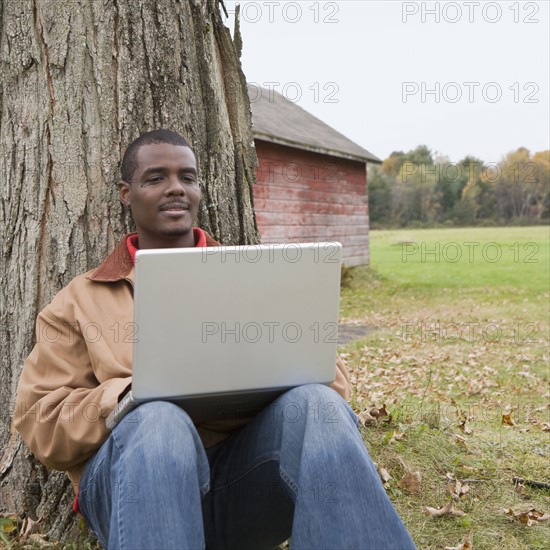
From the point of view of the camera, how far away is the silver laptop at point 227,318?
76.9 inches

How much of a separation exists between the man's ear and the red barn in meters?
9.47

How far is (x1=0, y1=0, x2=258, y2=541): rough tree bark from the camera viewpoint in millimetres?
2936

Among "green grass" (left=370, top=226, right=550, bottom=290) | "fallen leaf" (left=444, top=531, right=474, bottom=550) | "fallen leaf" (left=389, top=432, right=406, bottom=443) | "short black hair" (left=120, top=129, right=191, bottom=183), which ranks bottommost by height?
"green grass" (left=370, top=226, right=550, bottom=290)

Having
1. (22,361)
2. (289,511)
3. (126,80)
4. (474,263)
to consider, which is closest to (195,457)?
(289,511)

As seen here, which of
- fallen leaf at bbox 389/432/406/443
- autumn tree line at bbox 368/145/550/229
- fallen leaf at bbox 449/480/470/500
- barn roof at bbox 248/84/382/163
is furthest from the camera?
autumn tree line at bbox 368/145/550/229

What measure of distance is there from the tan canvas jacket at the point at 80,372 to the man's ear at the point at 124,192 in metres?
0.29

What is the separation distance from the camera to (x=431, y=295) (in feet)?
45.4

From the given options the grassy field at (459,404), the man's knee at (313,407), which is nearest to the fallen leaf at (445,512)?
the grassy field at (459,404)

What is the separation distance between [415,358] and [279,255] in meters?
5.72

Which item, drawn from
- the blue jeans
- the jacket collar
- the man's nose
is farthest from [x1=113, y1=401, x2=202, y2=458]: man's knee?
the man's nose

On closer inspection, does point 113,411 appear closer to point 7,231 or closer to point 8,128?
point 7,231

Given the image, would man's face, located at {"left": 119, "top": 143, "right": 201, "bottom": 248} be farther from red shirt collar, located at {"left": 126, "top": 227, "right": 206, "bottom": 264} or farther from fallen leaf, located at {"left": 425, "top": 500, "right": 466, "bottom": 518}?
fallen leaf, located at {"left": 425, "top": 500, "right": 466, "bottom": 518}

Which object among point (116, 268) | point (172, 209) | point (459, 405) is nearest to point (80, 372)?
point (116, 268)

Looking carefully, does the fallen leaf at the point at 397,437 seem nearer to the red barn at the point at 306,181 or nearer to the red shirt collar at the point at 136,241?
the red shirt collar at the point at 136,241
